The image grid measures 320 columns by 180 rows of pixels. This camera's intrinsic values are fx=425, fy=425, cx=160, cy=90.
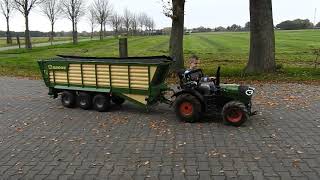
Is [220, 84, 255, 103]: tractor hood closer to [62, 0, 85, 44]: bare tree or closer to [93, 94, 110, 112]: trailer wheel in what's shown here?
[93, 94, 110, 112]: trailer wheel

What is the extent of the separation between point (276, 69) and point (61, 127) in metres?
10.6

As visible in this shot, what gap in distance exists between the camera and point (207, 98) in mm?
9281

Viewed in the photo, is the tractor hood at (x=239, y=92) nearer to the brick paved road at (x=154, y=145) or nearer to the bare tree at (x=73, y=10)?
the brick paved road at (x=154, y=145)

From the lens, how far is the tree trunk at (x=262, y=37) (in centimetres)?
1652

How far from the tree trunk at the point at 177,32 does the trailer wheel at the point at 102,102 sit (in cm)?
691

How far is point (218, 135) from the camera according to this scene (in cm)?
818

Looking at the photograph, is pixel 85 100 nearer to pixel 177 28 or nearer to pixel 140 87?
pixel 140 87

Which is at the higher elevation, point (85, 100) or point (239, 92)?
point (239, 92)

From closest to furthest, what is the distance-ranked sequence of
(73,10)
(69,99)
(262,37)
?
(69,99) < (262,37) < (73,10)

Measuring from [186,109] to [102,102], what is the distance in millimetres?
2509

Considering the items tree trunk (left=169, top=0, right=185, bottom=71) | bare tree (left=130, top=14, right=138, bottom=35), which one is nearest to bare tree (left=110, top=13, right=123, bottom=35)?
bare tree (left=130, top=14, right=138, bottom=35)

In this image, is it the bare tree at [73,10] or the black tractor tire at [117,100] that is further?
the bare tree at [73,10]

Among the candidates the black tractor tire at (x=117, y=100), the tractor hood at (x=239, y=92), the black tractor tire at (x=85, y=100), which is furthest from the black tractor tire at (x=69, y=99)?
the tractor hood at (x=239, y=92)

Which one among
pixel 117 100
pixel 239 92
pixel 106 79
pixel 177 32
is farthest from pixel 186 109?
pixel 177 32
